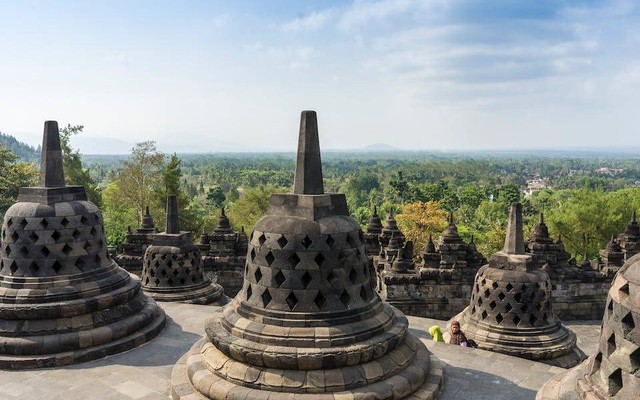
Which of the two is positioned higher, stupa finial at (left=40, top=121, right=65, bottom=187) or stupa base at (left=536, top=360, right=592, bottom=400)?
stupa finial at (left=40, top=121, right=65, bottom=187)

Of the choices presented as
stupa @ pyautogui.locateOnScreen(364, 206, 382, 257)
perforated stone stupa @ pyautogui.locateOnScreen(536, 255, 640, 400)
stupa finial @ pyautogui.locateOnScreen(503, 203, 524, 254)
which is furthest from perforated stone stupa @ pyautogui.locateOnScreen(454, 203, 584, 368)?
stupa @ pyautogui.locateOnScreen(364, 206, 382, 257)

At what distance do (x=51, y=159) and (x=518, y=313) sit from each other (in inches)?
383

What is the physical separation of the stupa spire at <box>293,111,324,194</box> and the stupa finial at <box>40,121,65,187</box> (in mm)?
4857

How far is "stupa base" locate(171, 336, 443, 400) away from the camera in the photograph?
5383mm

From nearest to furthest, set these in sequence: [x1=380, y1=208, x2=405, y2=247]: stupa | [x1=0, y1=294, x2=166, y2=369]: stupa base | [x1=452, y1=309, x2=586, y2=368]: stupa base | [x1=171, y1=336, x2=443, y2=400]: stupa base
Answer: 1. [x1=171, y1=336, x2=443, y2=400]: stupa base
2. [x1=0, y1=294, x2=166, y2=369]: stupa base
3. [x1=452, y1=309, x2=586, y2=368]: stupa base
4. [x1=380, y1=208, x2=405, y2=247]: stupa

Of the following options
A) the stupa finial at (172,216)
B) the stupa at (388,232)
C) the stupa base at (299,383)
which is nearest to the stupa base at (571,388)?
the stupa base at (299,383)

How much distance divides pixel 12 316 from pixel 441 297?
1238 cm

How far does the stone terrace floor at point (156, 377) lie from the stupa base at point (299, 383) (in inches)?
25.7

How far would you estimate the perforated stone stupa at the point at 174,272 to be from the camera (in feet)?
39.7

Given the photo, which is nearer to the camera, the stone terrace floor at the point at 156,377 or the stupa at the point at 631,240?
the stone terrace floor at the point at 156,377

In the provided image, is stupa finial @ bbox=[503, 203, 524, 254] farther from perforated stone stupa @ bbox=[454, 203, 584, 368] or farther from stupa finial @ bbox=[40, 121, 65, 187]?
stupa finial @ bbox=[40, 121, 65, 187]

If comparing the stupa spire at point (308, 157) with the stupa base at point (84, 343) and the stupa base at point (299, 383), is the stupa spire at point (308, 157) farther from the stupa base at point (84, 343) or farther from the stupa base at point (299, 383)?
the stupa base at point (84, 343)

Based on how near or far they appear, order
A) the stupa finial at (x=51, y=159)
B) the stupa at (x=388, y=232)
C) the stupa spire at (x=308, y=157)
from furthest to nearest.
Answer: the stupa at (x=388, y=232) → the stupa finial at (x=51, y=159) → the stupa spire at (x=308, y=157)

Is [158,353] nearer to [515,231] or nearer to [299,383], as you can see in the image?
[299,383]
